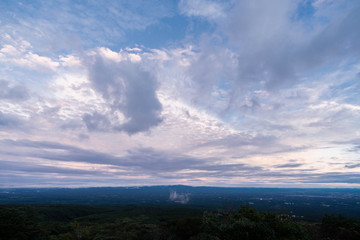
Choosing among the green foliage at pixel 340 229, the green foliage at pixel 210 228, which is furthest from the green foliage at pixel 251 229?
the green foliage at pixel 340 229

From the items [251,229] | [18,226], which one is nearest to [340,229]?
[251,229]

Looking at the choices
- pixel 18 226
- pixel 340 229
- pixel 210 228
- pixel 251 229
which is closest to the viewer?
pixel 18 226

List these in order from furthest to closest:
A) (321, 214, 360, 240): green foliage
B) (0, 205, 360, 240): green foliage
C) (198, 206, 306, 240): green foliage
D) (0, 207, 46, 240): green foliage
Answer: (321, 214, 360, 240): green foliage < (198, 206, 306, 240): green foliage < (0, 205, 360, 240): green foliage < (0, 207, 46, 240): green foliage

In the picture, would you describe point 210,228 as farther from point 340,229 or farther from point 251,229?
point 340,229

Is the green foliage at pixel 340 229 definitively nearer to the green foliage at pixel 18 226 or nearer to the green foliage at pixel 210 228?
the green foliage at pixel 210 228

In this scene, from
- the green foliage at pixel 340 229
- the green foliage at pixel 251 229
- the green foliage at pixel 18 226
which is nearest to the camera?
the green foliage at pixel 18 226

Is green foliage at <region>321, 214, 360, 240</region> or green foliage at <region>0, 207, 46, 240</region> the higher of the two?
green foliage at <region>0, 207, 46, 240</region>

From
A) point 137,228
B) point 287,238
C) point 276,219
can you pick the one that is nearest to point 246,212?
point 276,219

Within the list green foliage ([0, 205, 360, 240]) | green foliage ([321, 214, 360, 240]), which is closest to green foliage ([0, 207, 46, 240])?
green foliage ([0, 205, 360, 240])

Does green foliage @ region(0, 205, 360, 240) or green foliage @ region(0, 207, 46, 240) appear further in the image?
green foliage @ region(0, 205, 360, 240)

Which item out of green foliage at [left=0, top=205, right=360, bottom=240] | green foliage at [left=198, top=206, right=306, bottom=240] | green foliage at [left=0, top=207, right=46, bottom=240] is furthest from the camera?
green foliage at [left=198, top=206, right=306, bottom=240]

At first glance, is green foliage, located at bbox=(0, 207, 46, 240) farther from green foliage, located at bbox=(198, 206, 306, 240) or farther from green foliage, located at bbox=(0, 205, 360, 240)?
green foliage, located at bbox=(198, 206, 306, 240)

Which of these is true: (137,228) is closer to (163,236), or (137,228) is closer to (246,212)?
(163,236)

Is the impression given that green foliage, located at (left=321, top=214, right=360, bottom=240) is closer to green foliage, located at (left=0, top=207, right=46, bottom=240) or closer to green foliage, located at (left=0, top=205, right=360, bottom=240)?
green foliage, located at (left=0, top=205, right=360, bottom=240)
